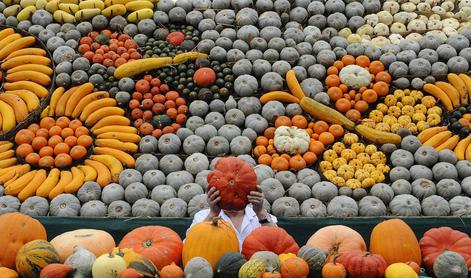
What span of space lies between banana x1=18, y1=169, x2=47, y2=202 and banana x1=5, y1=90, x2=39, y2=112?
1104 mm

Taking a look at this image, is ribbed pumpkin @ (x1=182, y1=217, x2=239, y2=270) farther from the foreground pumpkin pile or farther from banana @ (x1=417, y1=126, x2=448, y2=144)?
banana @ (x1=417, y1=126, x2=448, y2=144)

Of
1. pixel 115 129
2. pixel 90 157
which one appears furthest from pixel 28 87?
pixel 90 157

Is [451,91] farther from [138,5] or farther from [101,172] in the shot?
[138,5]

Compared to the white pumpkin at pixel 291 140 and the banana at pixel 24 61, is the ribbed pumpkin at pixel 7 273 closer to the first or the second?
the white pumpkin at pixel 291 140

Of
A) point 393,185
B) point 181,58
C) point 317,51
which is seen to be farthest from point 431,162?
point 181,58

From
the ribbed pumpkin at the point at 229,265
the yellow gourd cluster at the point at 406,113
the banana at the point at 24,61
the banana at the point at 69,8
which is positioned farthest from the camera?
the banana at the point at 69,8

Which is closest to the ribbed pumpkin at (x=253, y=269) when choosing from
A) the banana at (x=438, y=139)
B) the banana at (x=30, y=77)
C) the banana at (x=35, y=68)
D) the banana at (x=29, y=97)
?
the banana at (x=438, y=139)

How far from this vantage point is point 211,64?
7.26 meters

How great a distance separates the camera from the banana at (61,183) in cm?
572

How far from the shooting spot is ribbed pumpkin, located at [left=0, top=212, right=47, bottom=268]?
349 cm

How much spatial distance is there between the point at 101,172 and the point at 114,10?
116 inches

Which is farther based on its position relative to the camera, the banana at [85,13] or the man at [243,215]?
the banana at [85,13]

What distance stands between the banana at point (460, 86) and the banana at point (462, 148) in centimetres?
65

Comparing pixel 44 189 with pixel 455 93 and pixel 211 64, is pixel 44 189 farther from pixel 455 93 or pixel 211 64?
pixel 455 93
